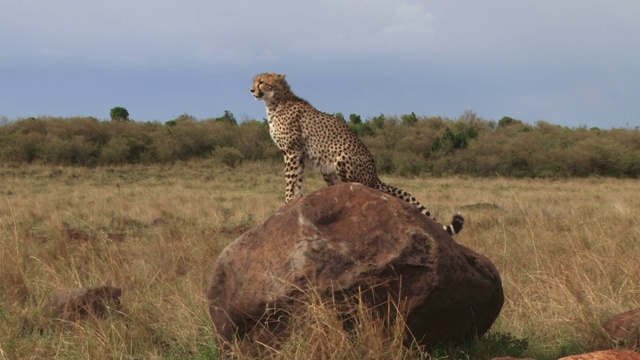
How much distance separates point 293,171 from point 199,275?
1220mm

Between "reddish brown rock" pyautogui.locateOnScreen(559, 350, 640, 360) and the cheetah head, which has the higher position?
the cheetah head

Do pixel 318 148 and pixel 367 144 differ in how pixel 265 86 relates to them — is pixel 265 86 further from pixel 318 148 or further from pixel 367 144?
pixel 367 144

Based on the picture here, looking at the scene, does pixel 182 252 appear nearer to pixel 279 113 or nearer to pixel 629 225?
pixel 279 113

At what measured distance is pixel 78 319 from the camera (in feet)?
14.6

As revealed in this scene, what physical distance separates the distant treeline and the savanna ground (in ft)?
37.4

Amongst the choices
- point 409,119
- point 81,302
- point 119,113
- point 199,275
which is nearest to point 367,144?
point 409,119

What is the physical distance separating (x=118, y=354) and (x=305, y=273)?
114 centimetres

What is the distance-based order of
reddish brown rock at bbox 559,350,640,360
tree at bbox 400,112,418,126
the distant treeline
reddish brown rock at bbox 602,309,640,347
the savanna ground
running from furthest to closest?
tree at bbox 400,112,418,126 → the distant treeline → the savanna ground → reddish brown rock at bbox 602,309,640,347 → reddish brown rock at bbox 559,350,640,360

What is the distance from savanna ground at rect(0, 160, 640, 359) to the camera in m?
3.79

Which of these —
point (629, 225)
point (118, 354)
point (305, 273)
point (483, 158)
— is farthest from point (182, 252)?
point (483, 158)

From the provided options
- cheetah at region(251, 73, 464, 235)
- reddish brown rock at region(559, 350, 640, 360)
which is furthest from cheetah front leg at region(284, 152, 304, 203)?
reddish brown rock at region(559, 350, 640, 360)

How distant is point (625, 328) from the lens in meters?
3.70

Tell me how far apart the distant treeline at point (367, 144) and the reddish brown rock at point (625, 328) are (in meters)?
20.2

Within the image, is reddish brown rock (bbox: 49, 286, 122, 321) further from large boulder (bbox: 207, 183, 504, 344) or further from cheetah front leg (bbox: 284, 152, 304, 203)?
cheetah front leg (bbox: 284, 152, 304, 203)
